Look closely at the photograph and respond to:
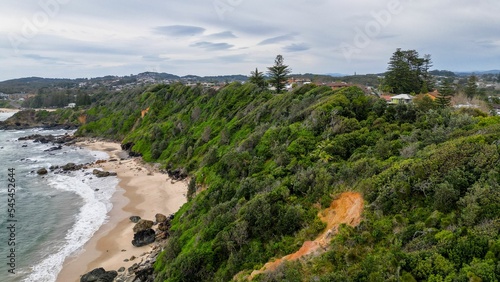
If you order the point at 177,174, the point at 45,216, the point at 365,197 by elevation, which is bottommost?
the point at 45,216

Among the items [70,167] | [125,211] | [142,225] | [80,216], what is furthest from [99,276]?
[70,167]

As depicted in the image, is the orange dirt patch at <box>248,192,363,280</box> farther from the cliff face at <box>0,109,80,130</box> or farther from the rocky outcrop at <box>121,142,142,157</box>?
the cliff face at <box>0,109,80,130</box>

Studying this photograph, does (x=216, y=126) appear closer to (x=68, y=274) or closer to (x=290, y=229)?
(x=68, y=274)

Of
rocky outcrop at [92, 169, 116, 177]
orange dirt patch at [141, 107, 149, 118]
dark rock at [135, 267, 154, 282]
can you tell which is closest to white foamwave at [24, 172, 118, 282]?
rocky outcrop at [92, 169, 116, 177]

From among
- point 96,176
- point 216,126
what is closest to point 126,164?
point 96,176

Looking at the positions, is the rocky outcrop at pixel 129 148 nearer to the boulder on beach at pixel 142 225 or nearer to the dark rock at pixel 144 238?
the boulder on beach at pixel 142 225

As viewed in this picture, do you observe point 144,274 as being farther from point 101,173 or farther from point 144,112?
point 144,112
